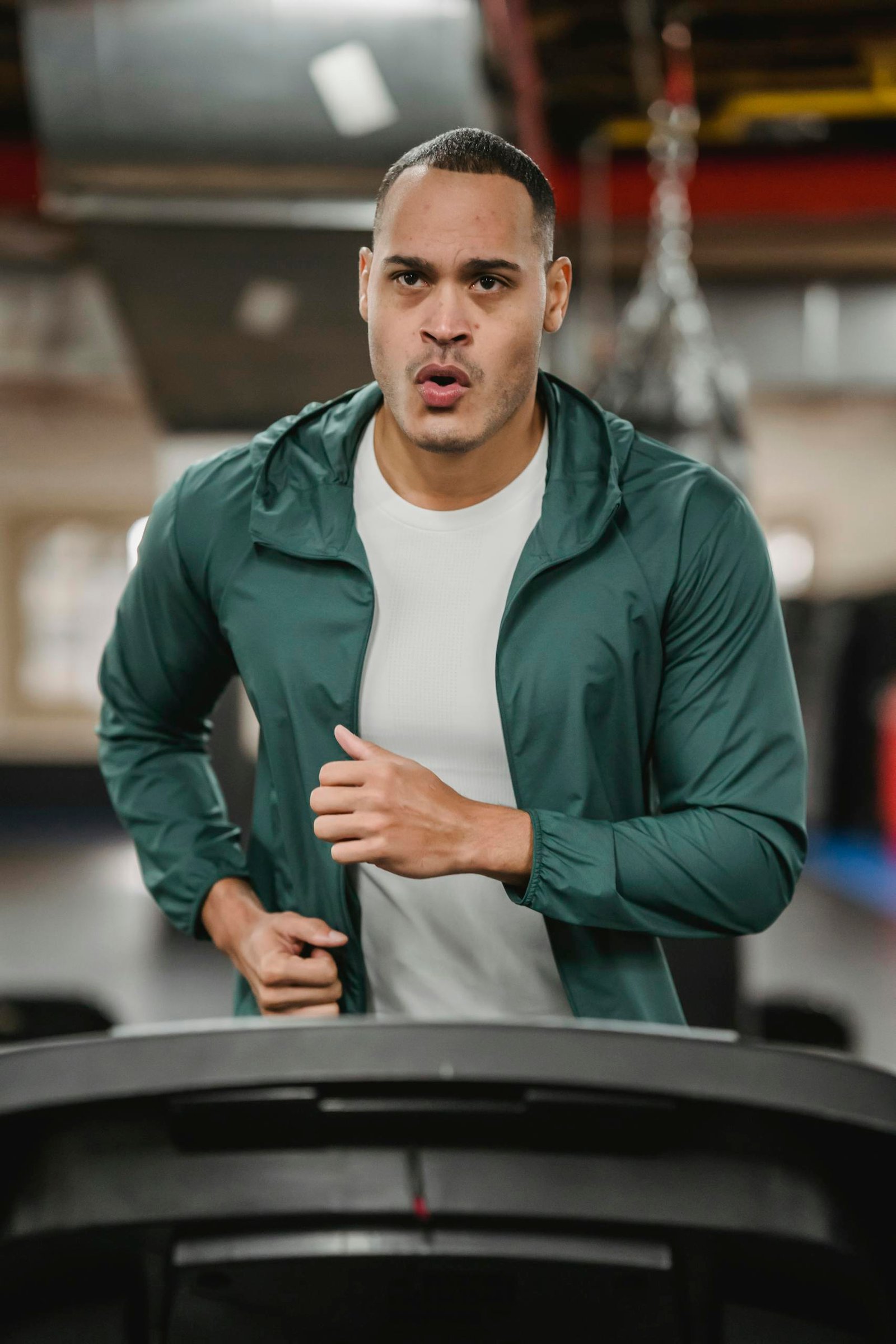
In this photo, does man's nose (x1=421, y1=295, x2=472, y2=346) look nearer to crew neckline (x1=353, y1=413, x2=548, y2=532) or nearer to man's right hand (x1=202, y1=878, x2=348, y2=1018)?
crew neckline (x1=353, y1=413, x2=548, y2=532)

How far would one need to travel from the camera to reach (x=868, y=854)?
251 inches

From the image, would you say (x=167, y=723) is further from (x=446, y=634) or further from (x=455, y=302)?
(x=455, y=302)

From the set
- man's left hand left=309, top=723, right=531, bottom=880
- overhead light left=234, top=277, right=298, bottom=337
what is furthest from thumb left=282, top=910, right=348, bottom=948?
overhead light left=234, top=277, right=298, bottom=337

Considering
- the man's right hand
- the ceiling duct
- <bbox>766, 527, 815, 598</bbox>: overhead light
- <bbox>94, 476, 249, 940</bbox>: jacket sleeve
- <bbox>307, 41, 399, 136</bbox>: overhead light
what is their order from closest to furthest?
1. the man's right hand
2. <bbox>94, 476, 249, 940</bbox>: jacket sleeve
3. <bbox>307, 41, 399, 136</bbox>: overhead light
4. the ceiling duct
5. <bbox>766, 527, 815, 598</bbox>: overhead light

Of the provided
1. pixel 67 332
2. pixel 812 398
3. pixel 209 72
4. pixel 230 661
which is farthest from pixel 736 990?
pixel 812 398

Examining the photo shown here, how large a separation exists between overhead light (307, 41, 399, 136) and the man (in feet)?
3.68

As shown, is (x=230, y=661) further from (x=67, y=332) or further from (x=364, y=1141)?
(x=67, y=332)

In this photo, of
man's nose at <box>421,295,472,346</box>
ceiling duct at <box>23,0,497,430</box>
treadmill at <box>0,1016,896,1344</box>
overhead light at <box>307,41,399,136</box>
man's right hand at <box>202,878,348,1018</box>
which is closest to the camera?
treadmill at <box>0,1016,896,1344</box>

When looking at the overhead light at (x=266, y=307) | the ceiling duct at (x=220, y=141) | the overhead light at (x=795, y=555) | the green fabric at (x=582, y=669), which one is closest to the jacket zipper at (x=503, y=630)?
the green fabric at (x=582, y=669)

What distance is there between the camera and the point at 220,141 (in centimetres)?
256

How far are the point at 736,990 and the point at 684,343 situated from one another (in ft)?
4.51

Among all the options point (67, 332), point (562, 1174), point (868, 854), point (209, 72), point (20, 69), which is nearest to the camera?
point (562, 1174)

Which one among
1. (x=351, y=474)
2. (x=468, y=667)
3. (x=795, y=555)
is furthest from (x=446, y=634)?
(x=795, y=555)

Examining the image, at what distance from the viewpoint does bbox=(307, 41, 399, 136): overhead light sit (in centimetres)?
202
